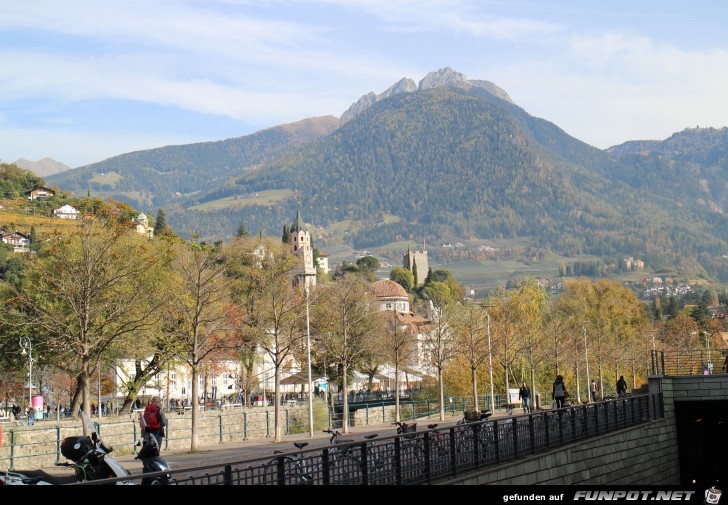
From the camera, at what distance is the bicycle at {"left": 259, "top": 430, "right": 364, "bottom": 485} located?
15.6m

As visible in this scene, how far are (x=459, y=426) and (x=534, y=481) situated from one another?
4.73m

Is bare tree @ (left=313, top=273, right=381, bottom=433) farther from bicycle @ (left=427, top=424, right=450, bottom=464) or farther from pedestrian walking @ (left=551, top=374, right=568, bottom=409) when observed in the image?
bicycle @ (left=427, top=424, right=450, bottom=464)

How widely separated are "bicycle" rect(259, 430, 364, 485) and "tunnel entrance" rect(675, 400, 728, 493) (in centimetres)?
2973

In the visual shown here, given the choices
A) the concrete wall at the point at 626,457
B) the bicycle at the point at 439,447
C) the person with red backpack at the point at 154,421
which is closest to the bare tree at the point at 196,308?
the concrete wall at the point at 626,457

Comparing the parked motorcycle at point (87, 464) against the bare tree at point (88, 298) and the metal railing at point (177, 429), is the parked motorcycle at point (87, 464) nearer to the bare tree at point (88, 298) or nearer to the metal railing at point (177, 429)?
the metal railing at point (177, 429)

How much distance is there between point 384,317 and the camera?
3172 inches

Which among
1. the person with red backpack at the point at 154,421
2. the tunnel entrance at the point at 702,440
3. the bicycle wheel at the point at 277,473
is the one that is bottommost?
the tunnel entrance at the point at 702,440

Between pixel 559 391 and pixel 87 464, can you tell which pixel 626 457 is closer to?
pixel 559 391

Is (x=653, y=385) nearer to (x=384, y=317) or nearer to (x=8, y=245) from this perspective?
(x=384, y=317)

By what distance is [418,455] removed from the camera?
2083cm

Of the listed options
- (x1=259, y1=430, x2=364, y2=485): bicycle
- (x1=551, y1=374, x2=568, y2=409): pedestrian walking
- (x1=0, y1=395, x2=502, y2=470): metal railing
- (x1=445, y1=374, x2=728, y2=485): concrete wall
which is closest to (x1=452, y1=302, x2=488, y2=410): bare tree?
(x1=0, y1=395, x2=502, y2=470): metal railing

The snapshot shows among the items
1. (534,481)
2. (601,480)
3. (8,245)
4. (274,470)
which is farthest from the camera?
(8,245)

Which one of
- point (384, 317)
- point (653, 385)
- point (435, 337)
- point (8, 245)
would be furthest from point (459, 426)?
point (8, 245)

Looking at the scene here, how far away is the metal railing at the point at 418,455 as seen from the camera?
1538cm
